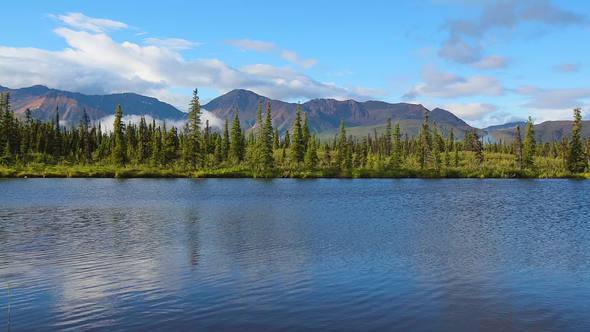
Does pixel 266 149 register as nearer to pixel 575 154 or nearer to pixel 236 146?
pixel 236 146

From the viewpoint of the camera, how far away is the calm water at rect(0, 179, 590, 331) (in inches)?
711

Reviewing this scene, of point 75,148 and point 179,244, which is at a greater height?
point 75,148

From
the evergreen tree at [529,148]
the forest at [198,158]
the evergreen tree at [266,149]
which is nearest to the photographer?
the forest at [198,158]

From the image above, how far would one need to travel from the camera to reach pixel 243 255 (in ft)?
96.0

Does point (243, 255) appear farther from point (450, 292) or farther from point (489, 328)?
point (489, 328)

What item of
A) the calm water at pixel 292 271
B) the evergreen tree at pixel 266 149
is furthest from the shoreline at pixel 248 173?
the calm water at pixel 292 271

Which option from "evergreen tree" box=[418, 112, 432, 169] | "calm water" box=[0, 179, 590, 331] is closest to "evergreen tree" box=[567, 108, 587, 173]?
"evergreen tree" box=[418, 112, 432, 169]

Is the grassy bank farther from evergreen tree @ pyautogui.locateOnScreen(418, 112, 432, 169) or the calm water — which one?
the calm water

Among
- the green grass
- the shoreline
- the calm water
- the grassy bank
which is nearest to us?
the calm water

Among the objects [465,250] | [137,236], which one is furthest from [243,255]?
[465,250]

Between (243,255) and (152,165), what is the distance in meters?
121

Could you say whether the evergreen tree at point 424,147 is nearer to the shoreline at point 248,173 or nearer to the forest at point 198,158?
the forest at point 198,158

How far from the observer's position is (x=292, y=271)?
25.2 metres

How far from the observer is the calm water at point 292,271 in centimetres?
1805
